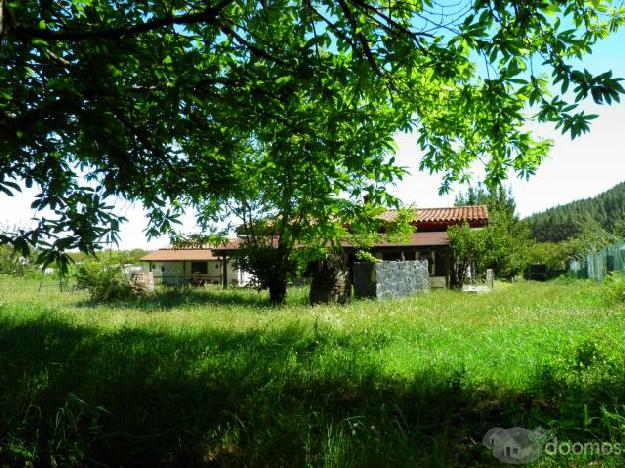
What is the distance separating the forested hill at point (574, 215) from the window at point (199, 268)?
255 feet

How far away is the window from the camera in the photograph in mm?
41372

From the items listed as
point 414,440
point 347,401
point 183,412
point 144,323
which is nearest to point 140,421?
point 183,412

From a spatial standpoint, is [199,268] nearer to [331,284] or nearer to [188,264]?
[188,264]

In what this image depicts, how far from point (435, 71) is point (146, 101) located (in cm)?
334

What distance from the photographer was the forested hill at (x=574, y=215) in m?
104

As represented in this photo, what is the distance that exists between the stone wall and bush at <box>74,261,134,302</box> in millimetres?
9878

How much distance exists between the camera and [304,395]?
162 inches

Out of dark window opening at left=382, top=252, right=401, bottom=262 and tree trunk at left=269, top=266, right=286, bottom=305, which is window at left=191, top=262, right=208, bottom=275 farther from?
tree trunk at left=269, top=266, right=286, bottom=305

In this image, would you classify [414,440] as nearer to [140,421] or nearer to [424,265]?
[140,421]

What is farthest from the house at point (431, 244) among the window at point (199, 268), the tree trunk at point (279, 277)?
the window at point (199, 268)

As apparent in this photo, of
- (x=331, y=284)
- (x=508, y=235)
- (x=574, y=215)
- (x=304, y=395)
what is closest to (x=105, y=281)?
(x=331, y=284)

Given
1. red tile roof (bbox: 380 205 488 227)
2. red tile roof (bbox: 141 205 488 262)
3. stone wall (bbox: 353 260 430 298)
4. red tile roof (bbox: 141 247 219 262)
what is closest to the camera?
stone wall (bbox: 353 260 430 298)

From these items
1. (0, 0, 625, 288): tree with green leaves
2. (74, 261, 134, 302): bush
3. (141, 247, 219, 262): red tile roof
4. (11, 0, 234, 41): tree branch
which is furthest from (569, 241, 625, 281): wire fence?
(141, 247, 219, 262): red tile roof

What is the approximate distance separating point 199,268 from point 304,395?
39082 mm
